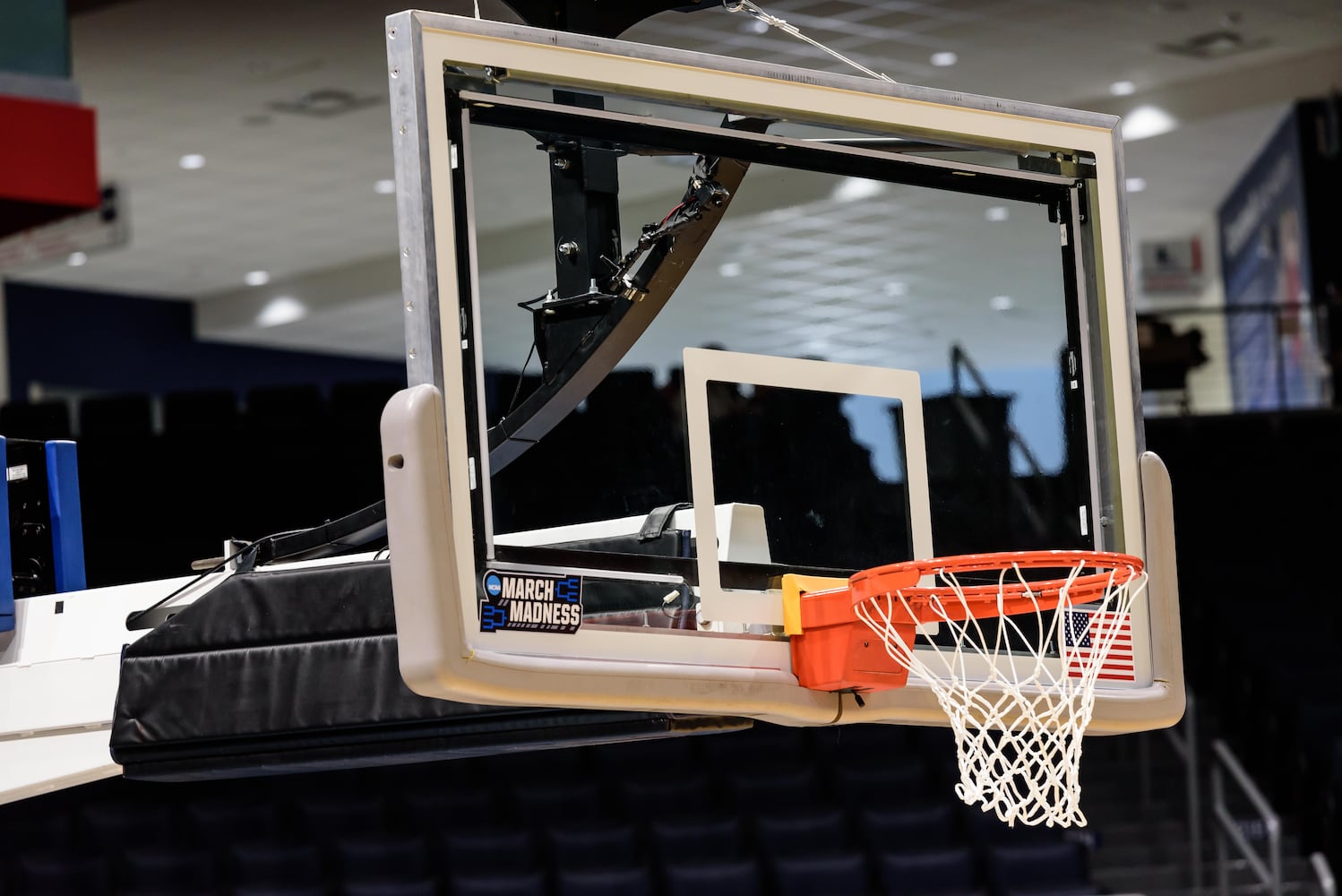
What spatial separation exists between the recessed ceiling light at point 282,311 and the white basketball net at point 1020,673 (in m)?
14.2

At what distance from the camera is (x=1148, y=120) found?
1180 cm

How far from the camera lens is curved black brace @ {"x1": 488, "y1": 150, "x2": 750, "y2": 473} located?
253 centimetres

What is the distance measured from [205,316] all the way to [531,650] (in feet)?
50.4

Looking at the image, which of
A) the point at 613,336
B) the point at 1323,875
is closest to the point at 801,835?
the point at 1323,875

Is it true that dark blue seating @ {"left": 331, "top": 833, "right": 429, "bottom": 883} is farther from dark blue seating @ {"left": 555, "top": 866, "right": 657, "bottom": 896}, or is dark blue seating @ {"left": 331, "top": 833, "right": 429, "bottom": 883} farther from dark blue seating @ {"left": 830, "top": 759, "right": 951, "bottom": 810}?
dark blue seating @ {"left": 830, "top": 759, "right": 951, "bottom": 810}

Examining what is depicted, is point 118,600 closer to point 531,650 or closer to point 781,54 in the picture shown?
point 531,650

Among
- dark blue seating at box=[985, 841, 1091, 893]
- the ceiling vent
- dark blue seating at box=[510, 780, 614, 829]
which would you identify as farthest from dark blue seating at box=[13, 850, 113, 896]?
the ceiling vent

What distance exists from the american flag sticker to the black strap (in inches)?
29.2

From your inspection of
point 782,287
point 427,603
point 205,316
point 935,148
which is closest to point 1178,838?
point 782,287

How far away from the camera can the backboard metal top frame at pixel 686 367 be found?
7.27ft

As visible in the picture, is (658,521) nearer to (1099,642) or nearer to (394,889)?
(1099,642)

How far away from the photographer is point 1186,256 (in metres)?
15.9

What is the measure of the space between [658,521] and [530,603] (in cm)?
35

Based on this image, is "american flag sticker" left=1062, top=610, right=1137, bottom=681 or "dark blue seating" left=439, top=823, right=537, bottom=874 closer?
"american flag sticker" left=1062, top=610, right=1137, bottom=681
